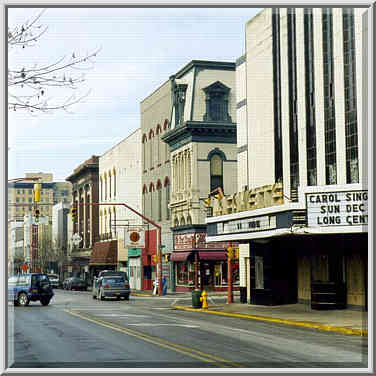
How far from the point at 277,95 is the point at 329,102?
212 inches

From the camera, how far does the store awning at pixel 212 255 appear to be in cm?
6052

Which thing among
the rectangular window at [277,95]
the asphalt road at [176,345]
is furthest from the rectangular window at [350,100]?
the asphalt road at [176,345]

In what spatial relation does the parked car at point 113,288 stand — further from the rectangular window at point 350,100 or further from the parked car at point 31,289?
the rectangular window at point 350,100

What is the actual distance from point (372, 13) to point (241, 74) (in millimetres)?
28664

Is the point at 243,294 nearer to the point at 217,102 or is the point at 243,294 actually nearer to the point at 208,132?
the point at 208,132

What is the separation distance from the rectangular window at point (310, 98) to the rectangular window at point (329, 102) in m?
1.02

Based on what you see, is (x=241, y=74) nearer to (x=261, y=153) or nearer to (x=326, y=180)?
(x=261, y=153)

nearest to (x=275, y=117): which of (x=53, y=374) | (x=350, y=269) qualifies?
(x=350, y=269)

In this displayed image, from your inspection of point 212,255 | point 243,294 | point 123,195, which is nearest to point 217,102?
point 212,255

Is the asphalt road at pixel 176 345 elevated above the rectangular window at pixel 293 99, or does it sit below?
below

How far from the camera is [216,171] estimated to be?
203ft

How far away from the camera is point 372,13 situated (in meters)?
15.1

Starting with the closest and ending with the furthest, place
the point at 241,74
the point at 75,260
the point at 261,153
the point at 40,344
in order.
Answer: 1. the point at 40,344
2. the point at 261,153
3. the point at 241,74
4. the point at 75,260

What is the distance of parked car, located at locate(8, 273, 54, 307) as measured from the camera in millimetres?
45406
